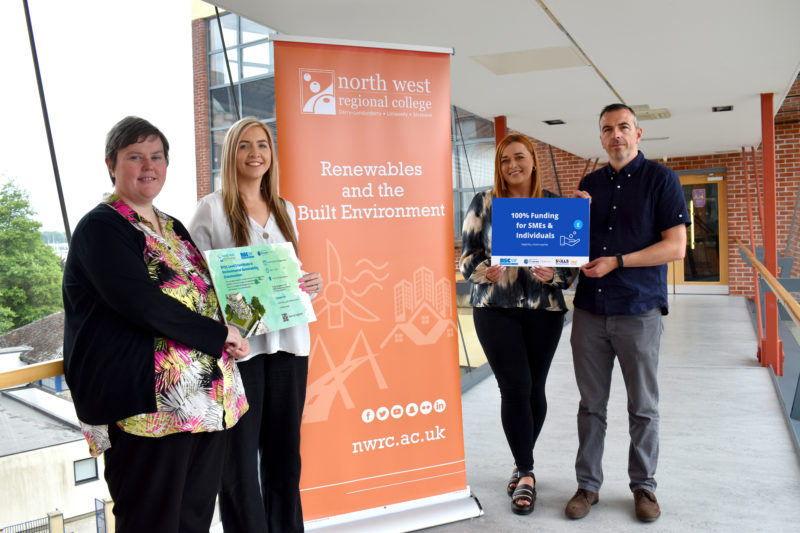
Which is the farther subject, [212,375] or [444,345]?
[444,345]

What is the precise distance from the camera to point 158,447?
1543 millimetres

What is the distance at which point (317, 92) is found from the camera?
8.20ft

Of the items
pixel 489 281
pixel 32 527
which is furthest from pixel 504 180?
pixel 32 527

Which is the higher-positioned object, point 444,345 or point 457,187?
point 457,187

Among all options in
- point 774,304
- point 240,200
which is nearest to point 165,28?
point 240,200

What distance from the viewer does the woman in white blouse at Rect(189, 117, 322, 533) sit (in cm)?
204

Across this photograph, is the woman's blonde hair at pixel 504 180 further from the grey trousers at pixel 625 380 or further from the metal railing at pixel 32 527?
the metal railing at pixel 32 527

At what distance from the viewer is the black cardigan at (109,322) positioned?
146cm

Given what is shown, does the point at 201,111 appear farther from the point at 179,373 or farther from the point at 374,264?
the point at 179,373

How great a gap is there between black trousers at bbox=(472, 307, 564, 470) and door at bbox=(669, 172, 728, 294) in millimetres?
9281

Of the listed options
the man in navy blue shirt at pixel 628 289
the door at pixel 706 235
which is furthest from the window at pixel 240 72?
the door at pixel 706 235

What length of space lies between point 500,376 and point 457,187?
124 inches

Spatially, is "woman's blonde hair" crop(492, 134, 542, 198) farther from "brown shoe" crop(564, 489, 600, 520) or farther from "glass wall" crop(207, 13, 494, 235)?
"brown shoe" crop(564, 489, 600, 520)

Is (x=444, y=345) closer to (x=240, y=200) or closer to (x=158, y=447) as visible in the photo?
(x=240, y=200)
